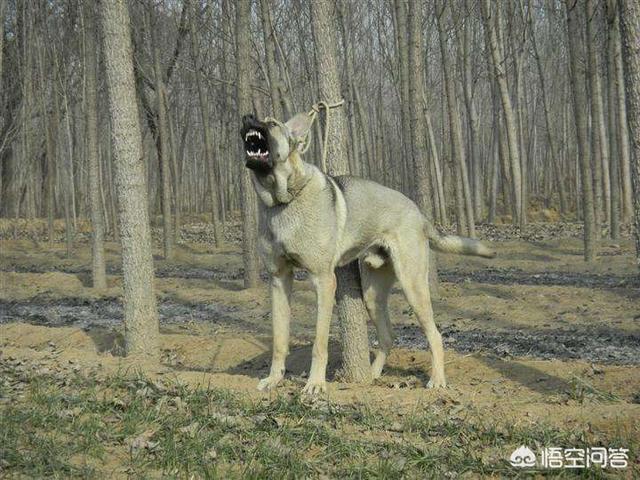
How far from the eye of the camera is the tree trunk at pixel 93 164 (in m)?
14.2

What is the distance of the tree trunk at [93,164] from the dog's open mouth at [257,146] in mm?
9534

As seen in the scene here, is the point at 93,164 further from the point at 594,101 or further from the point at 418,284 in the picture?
the point at 594,101

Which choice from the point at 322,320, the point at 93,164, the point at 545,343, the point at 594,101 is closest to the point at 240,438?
the point at 322,320

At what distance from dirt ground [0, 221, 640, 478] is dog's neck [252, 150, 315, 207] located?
61.5 inches

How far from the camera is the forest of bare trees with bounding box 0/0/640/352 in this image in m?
7.40

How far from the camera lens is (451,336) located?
969 cm

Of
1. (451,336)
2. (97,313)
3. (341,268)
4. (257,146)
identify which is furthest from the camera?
(97,313)

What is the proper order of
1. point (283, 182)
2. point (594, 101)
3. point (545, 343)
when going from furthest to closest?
1. point (594, 101)
2. point (545, 343)
3. point (283, 182)

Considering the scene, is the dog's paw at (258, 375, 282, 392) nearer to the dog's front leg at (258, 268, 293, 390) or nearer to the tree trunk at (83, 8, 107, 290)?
the dog's front leg at (258, 268, 293, 390)

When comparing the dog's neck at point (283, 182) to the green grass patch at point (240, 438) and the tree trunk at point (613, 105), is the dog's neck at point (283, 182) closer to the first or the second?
the green grass patch at point (240, 438)

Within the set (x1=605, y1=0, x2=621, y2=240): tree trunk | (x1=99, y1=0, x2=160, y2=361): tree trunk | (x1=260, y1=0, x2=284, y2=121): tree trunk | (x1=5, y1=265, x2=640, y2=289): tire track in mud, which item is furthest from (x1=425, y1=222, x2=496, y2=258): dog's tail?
(x1=605, y1=0, x2=621, y2=240): tree trunk

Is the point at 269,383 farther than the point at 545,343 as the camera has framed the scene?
No

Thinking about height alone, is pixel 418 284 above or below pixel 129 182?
below

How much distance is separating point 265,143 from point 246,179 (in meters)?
8.06
